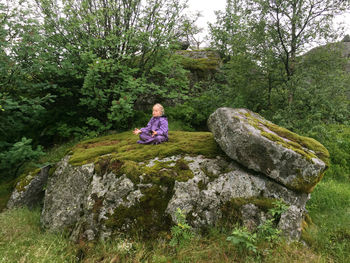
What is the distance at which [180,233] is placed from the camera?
3852mm

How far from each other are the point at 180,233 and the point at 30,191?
4.57m

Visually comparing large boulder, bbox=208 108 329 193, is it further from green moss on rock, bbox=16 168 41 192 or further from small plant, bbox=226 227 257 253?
green moss on rock, bbox=16 168 41 192

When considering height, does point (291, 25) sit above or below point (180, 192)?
above

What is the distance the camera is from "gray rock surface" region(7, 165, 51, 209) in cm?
547

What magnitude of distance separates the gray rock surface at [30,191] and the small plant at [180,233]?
4349mm

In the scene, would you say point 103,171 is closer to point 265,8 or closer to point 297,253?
point 297,253

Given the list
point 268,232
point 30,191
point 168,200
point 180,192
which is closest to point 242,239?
point 268,232

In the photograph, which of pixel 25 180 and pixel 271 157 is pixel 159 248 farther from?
pixel 25 180

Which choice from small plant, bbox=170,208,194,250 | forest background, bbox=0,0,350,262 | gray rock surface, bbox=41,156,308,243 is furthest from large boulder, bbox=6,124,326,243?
forest background, bbox=0,0,350,262

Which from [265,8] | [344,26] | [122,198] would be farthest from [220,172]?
[344,26]

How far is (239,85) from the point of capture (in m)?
9.45

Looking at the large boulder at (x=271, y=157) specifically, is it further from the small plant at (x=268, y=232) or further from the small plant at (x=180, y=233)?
the small plant at (x=180, y=233)

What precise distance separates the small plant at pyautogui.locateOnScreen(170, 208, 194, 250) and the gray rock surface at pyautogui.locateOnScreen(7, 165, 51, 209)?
14.3 ft

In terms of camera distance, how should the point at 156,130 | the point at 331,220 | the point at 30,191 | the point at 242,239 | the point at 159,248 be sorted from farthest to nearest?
the point at 156,130 < the point at 30,191 < the point at 331,220 < the point at 159,248 < the point at 242,239
